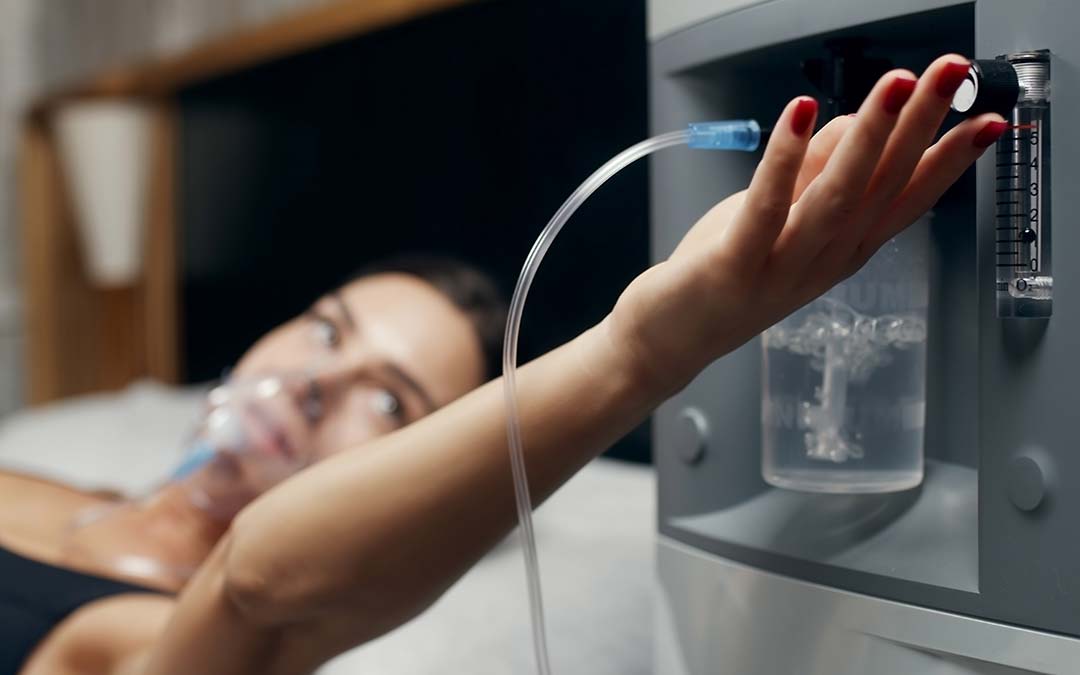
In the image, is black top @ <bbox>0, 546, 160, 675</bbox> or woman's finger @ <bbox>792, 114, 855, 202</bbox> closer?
woman's finger @ <bbox>792, 114, 855, 202</bbox>

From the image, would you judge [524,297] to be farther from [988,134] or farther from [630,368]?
[988,134]

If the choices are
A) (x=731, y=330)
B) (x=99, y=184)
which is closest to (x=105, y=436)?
(x=99, y=184)

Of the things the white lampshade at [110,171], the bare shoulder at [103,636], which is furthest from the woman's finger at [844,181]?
the white lampshade at [110,171]

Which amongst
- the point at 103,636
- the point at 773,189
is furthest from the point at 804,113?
the point at 103,636

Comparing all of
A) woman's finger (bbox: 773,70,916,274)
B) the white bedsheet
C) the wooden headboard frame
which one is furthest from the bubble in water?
the wooden headboard frame

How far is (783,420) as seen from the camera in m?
0.64

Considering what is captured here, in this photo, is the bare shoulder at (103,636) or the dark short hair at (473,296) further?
the dark short hair at (473,296)

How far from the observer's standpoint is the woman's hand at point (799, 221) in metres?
0.46

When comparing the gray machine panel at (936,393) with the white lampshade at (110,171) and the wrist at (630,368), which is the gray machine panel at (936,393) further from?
the white lampshade at (110,171)

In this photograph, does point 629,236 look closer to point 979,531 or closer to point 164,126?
point 979,531

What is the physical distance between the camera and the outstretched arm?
18.4 inches

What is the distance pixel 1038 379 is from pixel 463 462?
29 cm

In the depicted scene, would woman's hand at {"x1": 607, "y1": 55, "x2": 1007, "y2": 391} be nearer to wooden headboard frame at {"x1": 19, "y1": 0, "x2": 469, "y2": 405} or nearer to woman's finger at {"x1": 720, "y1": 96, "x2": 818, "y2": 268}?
woman's finger at {"x1": 720, "y1": 96, "x2": 818, "y2": 268}

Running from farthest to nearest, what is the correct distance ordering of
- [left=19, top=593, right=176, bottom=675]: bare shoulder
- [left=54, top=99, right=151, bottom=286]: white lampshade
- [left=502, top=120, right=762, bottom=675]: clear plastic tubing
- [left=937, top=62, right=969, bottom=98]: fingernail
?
1. [left=54, top=99, right=151, bottom=286]: white lampshade
2. [left=19, top=593, right=176, bottom=675]: bare shoulder
3. [left=502, top=120, right=762, bottom=675]: clear plastic tubing
4. [left=937, top=62, right=969, bottom=98]: fingernail
